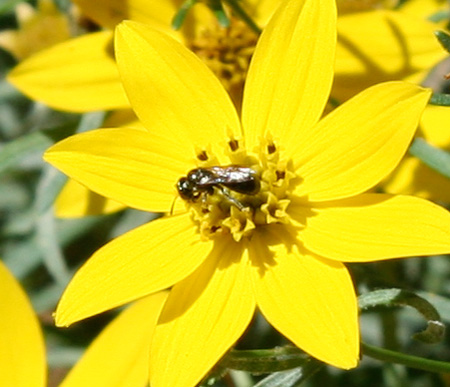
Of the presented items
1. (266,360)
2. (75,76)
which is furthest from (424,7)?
(266,360)

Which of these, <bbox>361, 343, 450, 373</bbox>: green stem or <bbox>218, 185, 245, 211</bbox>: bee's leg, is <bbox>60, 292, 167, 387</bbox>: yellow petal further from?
<bbox>361, 343, 450, 373</bbox>: green stem

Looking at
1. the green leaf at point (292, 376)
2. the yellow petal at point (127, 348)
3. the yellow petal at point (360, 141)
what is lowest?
the yellow petal at point (127, 348)

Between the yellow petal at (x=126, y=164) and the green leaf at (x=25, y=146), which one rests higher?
the yellow petal at (x=126, y=164)

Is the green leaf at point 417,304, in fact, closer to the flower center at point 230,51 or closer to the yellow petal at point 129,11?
the flower center at point 230,51

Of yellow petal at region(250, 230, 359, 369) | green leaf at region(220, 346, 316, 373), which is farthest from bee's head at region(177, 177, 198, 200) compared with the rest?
green leaf at region(220, 346, 316, 373)

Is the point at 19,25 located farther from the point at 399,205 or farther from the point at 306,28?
the point at 399,205

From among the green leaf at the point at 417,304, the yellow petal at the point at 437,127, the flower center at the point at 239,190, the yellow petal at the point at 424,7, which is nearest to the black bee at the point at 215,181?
the flower center at the point at 239,190

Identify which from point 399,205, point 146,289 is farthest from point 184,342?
point 399,205

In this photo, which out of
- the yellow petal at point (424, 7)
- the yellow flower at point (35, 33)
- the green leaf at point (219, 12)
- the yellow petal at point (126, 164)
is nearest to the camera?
the yellow petal at point (126, 164)
